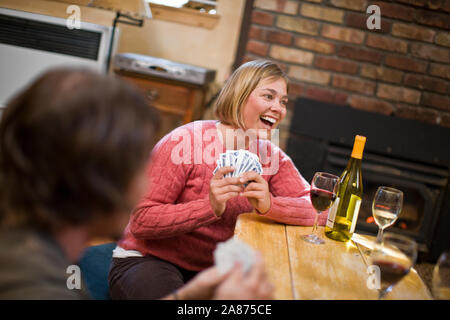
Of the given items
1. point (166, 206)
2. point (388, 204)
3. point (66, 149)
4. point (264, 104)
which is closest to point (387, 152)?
point (264, 104)

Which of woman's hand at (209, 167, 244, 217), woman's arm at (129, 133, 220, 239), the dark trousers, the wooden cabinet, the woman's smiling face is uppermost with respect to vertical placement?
the woman's smiling face

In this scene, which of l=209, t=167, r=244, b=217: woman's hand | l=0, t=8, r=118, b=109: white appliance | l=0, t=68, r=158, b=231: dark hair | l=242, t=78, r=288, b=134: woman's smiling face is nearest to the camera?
l=0, t=68, r=158, b=231: dark hair

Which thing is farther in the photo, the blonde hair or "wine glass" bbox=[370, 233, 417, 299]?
the blonde hair

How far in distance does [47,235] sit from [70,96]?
210 millimetres

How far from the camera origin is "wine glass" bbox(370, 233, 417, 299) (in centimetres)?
101

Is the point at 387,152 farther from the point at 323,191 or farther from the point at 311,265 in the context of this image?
the point at 311,265

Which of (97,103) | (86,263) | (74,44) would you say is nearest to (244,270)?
(97,103)

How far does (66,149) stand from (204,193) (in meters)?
1.05

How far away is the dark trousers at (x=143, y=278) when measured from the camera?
149 centimetres

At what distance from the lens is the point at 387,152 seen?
10.5 feet

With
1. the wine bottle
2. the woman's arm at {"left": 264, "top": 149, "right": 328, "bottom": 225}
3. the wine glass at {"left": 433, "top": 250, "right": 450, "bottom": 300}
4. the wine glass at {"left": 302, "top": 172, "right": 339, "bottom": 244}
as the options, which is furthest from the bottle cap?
the wine glass at {"left": 433, "top": 250, "right": 450, "bottom": 300}

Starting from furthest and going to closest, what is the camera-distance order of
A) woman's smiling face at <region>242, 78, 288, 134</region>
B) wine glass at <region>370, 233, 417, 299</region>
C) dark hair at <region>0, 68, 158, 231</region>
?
woman's smiling face at <region>242, 78, 288, 134</region>, wine glass at <region>370, 233, 417, 299</region>, dark hair at <region>0, 68, 158, 231</region>

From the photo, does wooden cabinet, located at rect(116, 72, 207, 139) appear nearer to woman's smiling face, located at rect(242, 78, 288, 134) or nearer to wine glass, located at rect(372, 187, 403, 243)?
woman's smiling face, located at rect(242, 78, 288, 134)

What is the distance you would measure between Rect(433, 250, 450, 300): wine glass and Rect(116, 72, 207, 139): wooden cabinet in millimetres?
2339
